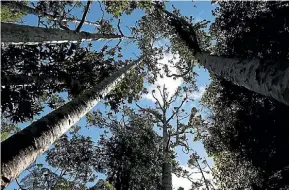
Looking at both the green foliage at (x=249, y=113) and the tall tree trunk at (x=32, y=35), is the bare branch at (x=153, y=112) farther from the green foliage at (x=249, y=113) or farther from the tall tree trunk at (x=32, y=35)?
the tall tree trunk at (x=32, y=35)

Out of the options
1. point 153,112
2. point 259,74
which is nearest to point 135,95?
point 153,112

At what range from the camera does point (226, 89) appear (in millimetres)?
11984

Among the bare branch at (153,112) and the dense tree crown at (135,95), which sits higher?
the bare branch at (153,112)

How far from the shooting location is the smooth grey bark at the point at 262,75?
534 centimetres

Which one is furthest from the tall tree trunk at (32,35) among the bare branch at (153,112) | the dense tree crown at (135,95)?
the bare branch at (153,112)

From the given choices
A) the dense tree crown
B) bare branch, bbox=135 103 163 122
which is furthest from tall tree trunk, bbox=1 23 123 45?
bare branch, bbox=135 103 163 122

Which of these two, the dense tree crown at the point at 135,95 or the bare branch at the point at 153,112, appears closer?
the dense tree crown at the point at 135,95

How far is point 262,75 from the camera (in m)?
6.19

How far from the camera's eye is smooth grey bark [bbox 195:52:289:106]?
5340mm

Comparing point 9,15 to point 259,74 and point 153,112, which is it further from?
point 153,112

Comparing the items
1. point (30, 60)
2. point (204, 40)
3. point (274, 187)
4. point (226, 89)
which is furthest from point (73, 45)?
point (274, 187)

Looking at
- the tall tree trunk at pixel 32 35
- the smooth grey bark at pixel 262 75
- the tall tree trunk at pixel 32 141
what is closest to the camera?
the tall tree trunk at pixel 32 141

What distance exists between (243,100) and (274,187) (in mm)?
2921

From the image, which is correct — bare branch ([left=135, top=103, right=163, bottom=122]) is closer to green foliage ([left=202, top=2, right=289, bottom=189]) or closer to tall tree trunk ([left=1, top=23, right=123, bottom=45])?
green foliage ([left=202, top=2, right=289, bottom=189])
